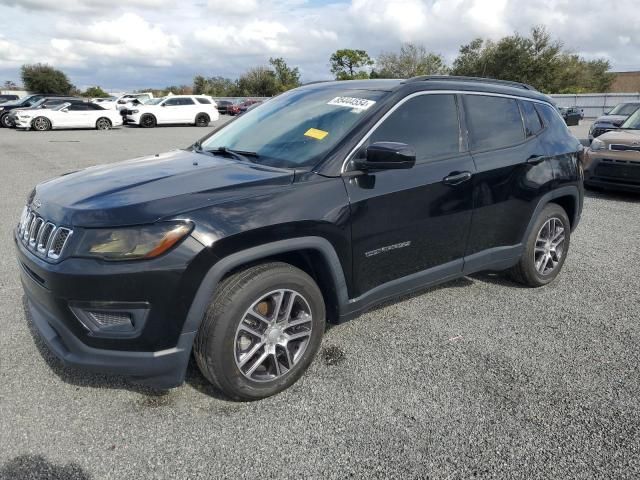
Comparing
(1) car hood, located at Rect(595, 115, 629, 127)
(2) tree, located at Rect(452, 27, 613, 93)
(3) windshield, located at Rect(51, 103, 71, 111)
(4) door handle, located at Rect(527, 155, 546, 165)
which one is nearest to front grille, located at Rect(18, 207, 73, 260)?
(4) door handle, located at Rect(527, 155, 546, 165)

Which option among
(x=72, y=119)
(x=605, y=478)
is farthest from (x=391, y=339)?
(x=72, y=119)

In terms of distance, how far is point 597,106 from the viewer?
120 feet

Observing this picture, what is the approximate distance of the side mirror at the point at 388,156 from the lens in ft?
9.08

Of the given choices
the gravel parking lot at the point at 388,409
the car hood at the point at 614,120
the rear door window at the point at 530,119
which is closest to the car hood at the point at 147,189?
the gravel parking lot at the point at 388,409

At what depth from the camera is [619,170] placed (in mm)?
8062

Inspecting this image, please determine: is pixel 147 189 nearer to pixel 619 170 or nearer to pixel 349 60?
pixel 619 170

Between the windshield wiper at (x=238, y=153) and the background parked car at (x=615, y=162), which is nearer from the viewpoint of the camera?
the windshield wiper at (x=238, y=153)

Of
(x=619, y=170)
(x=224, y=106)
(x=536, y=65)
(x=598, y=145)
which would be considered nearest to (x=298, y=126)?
(x=619, y=170)

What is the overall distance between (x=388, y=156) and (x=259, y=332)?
4.10ft

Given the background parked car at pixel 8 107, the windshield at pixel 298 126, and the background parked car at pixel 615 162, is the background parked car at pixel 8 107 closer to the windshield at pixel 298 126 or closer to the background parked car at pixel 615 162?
the windshield at pixel 298 126

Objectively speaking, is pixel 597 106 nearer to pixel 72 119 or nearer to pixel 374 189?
pixel 72 119

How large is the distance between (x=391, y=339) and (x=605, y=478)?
153 centimetres

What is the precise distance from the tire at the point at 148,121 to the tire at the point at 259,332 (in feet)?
82.5

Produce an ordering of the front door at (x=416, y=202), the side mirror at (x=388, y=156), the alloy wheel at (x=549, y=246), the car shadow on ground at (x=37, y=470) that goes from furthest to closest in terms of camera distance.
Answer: the alloy wheel at (x=549, y=246) < the front door at (x=416, y=202) < the side mirror at (x=388, y=156) < the car shadow on ground at (x=37, y=470)
